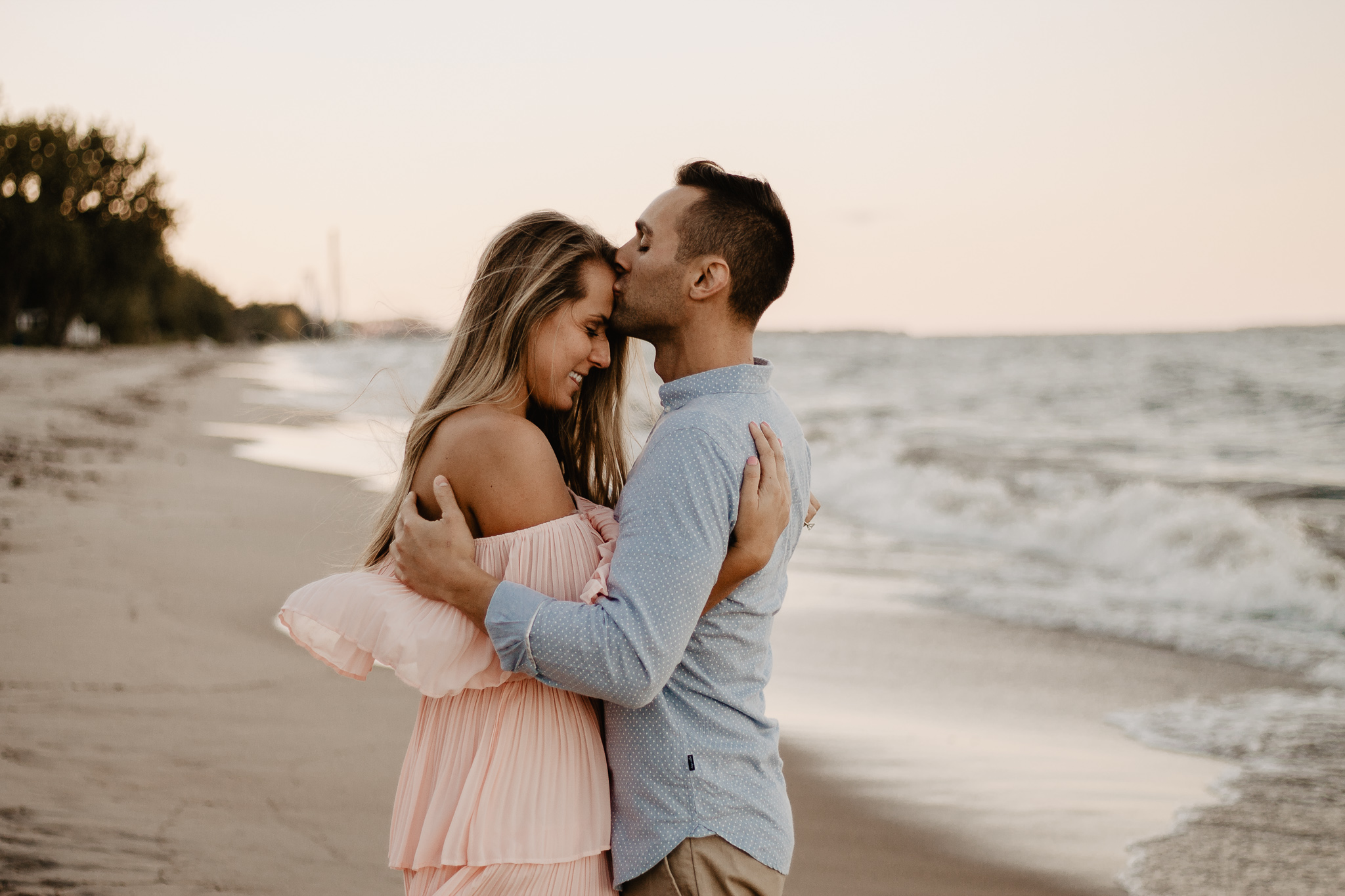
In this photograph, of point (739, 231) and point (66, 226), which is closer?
point (739, 231)

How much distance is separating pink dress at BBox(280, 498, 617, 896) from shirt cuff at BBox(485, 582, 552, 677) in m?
0.13

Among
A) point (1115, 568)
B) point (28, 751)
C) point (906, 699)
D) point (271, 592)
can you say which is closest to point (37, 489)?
point (271, 592)

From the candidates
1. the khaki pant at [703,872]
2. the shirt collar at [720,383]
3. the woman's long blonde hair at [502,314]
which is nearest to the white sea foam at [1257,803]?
the khaki pant at [703,872]

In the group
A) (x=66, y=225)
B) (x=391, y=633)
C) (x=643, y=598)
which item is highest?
(x=66, y=225)

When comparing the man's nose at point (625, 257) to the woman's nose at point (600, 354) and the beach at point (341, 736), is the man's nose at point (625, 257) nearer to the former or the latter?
the woman's nose at point (600, 354)

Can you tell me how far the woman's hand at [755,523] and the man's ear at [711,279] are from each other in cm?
33

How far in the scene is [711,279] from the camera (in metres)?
1.99

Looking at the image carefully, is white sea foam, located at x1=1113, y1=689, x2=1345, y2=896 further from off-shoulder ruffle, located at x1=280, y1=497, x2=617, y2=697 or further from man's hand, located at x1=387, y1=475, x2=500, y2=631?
man's hand, located at x1=387, y1=475, x2=500, y2=631

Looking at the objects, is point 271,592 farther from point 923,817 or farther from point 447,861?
point 447,861

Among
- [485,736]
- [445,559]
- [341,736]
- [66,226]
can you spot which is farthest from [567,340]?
[66,226]

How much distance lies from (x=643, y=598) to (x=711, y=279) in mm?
653

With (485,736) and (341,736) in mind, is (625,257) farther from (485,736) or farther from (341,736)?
(341,736)

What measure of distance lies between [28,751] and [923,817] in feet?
10.6

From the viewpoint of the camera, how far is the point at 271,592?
6406 mm
